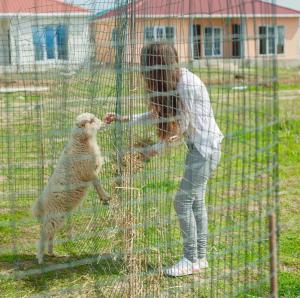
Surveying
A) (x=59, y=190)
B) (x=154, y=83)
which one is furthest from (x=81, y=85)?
(x=154, y=83)

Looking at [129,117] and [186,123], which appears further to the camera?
[129,117]

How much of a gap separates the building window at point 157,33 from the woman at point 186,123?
0.26 metres

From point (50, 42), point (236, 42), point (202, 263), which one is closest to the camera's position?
point (236, 42)

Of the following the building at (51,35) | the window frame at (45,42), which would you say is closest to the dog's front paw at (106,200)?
the building at (51,35)

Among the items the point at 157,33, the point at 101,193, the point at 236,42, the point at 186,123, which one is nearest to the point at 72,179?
the point at 101,193

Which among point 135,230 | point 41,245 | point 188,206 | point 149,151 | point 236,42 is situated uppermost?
point 236,42

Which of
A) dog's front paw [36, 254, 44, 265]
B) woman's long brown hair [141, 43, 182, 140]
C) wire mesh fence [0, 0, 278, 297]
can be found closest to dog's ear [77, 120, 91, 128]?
wire mesh fence [0, 0, 278, 297]

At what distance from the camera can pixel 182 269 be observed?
4.18 m

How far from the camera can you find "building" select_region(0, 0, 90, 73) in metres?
4.71

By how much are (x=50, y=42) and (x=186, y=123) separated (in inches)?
83.7

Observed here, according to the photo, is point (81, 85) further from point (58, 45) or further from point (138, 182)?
point (138, 182)

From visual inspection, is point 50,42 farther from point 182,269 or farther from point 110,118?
point 182,269

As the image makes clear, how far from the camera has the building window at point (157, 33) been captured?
3.89m

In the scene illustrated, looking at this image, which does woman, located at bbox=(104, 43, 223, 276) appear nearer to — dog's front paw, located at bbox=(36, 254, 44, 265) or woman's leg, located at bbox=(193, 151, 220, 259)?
woman's leg, located at bbox=(193, 151, 220, 259)
